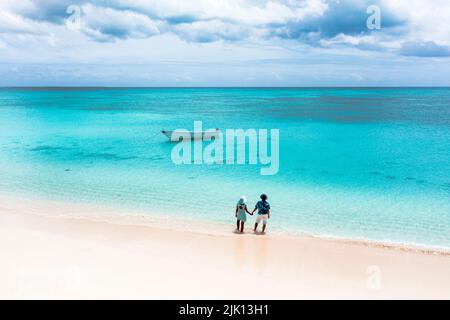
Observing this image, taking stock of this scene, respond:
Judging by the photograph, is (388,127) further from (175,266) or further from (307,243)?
(175,266)

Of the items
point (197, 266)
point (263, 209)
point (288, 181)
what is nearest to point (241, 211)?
point (263, 209)

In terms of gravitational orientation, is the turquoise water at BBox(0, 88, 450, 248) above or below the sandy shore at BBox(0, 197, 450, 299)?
above

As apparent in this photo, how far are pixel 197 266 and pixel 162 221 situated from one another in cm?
432

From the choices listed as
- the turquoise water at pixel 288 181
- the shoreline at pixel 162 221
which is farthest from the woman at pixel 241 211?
the turquoise water at pixel 288 181

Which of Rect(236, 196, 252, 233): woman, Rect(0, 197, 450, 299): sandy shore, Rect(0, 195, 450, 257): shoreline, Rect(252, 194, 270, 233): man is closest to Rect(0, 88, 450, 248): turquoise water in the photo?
Rect(0, 195, 450, 257): shoreline

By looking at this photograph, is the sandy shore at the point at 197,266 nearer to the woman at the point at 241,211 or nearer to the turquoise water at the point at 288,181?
the woman at the point at 241,211

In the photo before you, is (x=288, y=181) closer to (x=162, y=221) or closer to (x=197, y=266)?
(x=162, y=221)

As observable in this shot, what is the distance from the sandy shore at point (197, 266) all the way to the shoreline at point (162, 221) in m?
0.31

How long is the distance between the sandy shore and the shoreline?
0.31 meters

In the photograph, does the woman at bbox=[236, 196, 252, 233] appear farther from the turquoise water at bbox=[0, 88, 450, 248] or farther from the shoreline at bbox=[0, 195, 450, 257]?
the turquoise water at bbox=[0, 88, 450, 248]

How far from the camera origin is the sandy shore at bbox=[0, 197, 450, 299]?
26.7ft

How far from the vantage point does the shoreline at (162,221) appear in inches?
447
